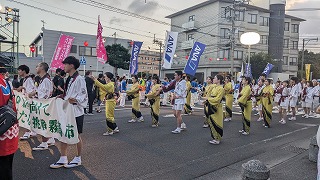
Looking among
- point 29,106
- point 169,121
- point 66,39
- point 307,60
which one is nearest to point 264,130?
point 169,121

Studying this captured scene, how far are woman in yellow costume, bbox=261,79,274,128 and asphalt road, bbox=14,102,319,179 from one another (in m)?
0.70

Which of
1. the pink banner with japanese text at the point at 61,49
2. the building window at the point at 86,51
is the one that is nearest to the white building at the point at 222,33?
→ the building window at the point at 86,51

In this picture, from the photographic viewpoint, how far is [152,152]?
249 inches

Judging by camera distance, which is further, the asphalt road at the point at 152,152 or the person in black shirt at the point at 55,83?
the person in black shirt at the point at 55,83

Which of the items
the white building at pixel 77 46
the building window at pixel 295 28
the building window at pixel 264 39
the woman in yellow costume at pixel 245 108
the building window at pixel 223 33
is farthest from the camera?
the building window at pixel 295 28

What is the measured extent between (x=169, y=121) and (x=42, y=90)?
5656 millimetres

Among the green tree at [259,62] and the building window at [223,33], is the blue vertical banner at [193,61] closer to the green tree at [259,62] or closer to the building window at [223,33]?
the green tree at [259,62]

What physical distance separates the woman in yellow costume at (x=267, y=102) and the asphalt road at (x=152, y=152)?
2.30ft

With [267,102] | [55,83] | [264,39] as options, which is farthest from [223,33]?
[55,83]

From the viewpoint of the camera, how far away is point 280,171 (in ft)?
17.1

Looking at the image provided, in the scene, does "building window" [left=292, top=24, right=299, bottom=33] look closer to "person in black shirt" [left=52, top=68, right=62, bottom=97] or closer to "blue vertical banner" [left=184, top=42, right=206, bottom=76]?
"blue vertical banner" [left=184, top=42, right=206, bottom=76]

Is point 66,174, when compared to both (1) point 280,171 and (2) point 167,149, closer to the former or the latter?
(2) point 167,149

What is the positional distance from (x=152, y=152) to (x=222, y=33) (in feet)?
118

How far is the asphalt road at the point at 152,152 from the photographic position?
4910 millimetres
